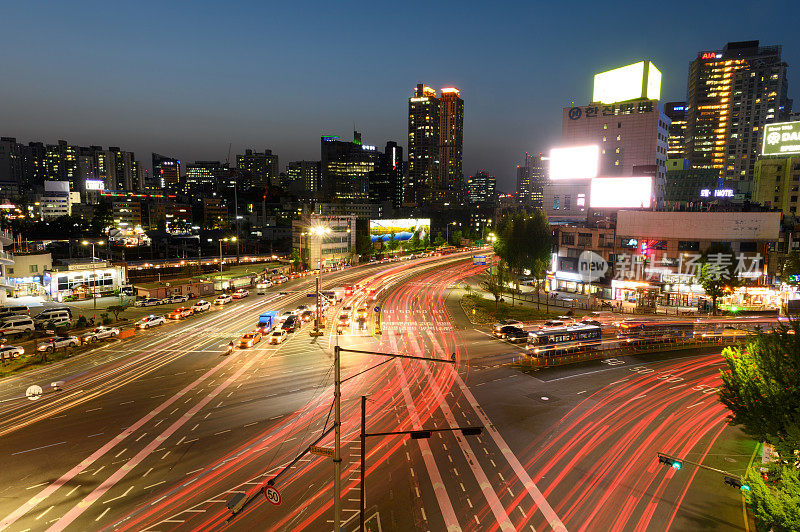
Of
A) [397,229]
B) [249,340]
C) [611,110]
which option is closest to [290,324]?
[249,340]

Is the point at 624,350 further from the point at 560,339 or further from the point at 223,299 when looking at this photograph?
the point at 223,299

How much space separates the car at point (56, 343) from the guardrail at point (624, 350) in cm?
4261

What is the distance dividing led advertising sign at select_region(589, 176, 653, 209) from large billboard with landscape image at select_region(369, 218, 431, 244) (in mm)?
62070

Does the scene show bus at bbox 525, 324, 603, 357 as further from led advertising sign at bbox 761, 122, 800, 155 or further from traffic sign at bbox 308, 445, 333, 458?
led advertising sign at bbox 761, 122, 800, 155

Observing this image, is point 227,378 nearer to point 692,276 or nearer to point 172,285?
point 172,285

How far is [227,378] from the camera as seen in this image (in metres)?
34.0

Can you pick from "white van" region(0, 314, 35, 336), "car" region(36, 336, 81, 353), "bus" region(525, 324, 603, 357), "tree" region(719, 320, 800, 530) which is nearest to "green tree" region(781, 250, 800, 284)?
"bus" region(525, 324, 603, 357)

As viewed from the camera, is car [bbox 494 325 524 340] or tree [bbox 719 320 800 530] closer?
tree [bbox 719 320 800 530]

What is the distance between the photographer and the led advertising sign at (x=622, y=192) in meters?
72.1

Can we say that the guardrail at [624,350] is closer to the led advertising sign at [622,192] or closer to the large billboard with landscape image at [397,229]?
the led advertising sign at [622,192]

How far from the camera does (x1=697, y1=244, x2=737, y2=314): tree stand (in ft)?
190

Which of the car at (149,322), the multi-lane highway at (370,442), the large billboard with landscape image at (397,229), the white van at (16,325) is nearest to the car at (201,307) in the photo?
the car at (149,322)

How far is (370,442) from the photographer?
24.2 m

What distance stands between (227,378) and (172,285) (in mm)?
39465
